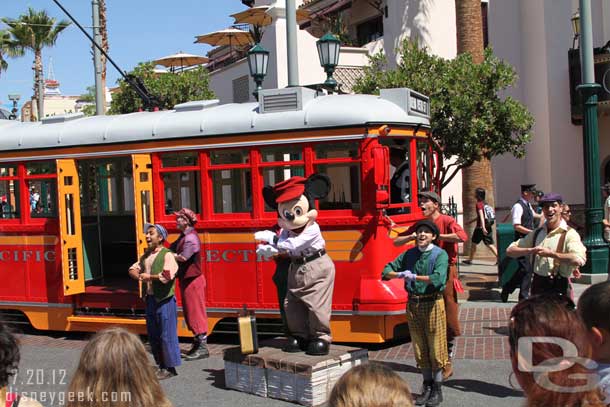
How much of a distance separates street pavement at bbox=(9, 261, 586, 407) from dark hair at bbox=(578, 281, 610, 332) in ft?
7.76

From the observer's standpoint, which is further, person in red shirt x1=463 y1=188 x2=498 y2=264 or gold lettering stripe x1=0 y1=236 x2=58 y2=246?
person in red shirt x1=463 y1=188 x2=498 y2=264

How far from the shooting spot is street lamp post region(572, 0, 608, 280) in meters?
12.2

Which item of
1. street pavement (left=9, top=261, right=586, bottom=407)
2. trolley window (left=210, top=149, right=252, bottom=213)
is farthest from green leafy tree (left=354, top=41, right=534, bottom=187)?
trolley window (left=210, top=149, right=252, bottom=213)

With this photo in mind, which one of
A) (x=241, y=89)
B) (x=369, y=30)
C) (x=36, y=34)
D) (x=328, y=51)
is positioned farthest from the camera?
(x=36, y=34)

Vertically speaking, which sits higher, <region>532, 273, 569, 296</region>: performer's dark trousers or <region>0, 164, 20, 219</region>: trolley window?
<region>0, 164, 20, 219</region>: trolley window

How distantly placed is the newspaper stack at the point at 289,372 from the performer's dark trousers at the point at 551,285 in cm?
173

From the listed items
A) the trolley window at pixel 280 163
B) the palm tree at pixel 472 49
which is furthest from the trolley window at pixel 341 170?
the palm tree at pixel 472 49

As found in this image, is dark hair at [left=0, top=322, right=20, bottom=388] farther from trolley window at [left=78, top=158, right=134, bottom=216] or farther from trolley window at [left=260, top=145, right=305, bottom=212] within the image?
trolley window at [left=78, top=158, right=134, bottom=216]

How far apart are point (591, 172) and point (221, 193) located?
702 centimetres

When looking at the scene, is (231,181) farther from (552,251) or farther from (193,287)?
(552,251)

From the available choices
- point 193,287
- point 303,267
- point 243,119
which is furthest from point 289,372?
point 243,119

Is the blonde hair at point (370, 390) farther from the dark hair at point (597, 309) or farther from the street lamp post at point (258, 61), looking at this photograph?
the street lamp post at point (258, 61)

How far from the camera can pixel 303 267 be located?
668 cm

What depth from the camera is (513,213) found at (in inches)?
430
